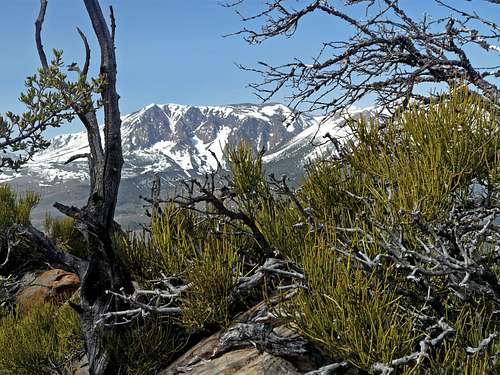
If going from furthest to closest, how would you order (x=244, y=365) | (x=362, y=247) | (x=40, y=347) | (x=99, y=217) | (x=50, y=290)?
1. (x=50, y=290)
2. (x=40, y=347)
3. (x=99, y=217)
4. (x=244, y=365)
5. (x=362, y=247)

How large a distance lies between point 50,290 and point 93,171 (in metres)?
5.51

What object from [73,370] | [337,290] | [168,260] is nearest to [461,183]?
[337,290]

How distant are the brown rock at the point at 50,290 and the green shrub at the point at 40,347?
2.32 m

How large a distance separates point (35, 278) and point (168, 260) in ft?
26.4

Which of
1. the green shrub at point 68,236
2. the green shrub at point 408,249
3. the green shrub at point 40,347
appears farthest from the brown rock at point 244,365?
the green shrub at point 68,236

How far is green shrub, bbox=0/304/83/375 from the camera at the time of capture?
21.2 ft

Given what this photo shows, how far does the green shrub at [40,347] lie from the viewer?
646 cm

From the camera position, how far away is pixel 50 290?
978cm

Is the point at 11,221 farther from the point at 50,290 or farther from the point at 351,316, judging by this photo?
the point at 351,316

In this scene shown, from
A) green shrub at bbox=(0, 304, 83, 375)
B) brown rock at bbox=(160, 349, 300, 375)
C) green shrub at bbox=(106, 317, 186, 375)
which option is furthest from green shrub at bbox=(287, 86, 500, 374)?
green shrub at bbox=(0, 304, 83, 375)

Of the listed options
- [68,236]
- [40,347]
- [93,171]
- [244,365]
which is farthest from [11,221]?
[244,365]

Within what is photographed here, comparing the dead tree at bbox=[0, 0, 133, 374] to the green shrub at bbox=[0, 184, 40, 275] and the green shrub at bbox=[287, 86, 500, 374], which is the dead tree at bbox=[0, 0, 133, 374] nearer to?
the green shrub at bbox=[287, 86, 500, 374]

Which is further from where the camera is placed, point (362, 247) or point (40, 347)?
point (40, 347)

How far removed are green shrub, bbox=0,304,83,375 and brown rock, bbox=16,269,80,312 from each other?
7.60 ft
